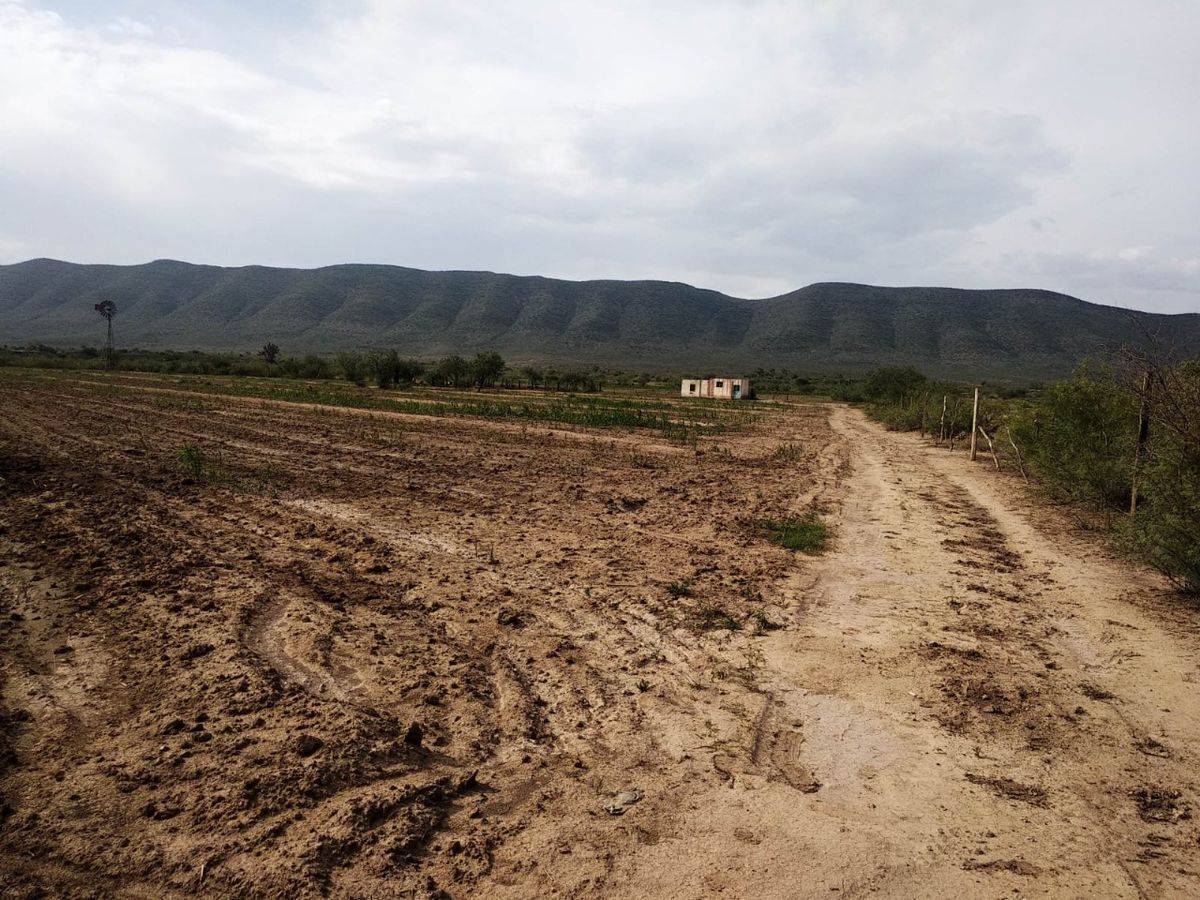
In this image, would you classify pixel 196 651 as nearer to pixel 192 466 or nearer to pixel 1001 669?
pixel 1001 669

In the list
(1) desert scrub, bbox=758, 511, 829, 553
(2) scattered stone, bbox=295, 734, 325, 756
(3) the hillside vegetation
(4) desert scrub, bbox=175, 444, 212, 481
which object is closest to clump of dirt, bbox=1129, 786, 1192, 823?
(2) scattered stone, bbox=295, 734, 325, 756

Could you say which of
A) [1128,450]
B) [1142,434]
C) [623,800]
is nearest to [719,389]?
[1128,450]

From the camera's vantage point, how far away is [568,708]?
434 cm

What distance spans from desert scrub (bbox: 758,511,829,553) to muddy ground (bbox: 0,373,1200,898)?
33cm

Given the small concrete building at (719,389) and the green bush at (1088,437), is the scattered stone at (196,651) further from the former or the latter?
the small concrete building at (719,389)

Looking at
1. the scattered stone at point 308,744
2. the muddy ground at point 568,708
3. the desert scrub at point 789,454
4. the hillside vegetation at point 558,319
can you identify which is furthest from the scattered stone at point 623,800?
the hillside vegetation at point 558,319

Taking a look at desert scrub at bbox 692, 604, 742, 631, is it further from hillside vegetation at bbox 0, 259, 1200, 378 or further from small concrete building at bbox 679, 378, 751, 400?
hillside vegetation at bbox 0, 259, 1200, 378

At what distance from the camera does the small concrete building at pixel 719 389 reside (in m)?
45.9

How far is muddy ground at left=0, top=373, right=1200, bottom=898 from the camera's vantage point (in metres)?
3.01

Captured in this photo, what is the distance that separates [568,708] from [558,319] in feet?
393

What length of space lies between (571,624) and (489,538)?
2.71m

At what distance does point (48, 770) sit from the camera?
3.39 metres

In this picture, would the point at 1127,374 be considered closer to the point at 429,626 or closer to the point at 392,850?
the point at 429,626

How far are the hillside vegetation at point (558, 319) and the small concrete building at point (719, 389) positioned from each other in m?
48.5
